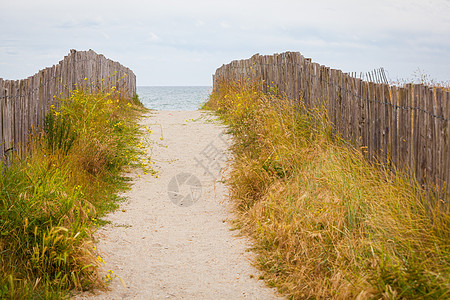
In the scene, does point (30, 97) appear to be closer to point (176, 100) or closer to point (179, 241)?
point (179, 241)

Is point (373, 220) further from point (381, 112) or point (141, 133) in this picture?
point (141, 133)

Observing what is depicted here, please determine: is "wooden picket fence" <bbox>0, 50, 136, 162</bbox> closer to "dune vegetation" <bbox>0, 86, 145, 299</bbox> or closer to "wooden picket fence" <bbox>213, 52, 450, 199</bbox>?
"dune vegetation" <bbox>0, 86, 145, 299</bbox>

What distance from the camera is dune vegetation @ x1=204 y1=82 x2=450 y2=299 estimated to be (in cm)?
328

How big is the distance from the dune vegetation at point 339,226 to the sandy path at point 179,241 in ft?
0.95

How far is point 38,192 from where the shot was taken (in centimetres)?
417

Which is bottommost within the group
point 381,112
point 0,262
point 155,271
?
point 155,271

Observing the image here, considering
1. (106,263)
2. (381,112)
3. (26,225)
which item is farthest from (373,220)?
(26,225)

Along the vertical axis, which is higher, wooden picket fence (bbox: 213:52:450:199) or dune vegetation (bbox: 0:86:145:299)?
wooden picket fence (bbox: 213:52:450:199)

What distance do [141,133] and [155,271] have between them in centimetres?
616

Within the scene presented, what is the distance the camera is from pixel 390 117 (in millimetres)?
4828
